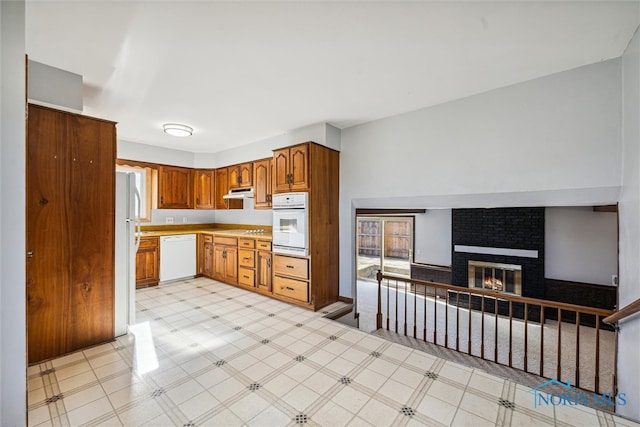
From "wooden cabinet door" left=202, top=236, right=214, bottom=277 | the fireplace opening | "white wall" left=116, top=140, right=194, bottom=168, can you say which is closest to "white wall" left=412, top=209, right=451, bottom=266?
the fireplace opening

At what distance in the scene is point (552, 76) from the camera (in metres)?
2.52

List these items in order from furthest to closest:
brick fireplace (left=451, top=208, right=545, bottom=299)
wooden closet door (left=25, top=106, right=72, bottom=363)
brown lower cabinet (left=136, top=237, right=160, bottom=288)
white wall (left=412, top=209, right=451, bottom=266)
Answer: white wall (left=412, top=209, right=451, bottom=266), brick fireplace (left=451, top=208, right=545, bottom=299), brown lower cabinet (left=136, top=237, right=160, bottom=288), wooden closet door (left=25, top=106, right=72, bottom=363)

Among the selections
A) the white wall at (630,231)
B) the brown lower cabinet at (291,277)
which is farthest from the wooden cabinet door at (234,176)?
the white wall at (630,231)

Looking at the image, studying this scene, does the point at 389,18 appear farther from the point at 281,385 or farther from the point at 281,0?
the point at 281,385

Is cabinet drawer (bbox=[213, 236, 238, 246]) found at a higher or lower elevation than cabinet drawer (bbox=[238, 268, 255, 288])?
higher

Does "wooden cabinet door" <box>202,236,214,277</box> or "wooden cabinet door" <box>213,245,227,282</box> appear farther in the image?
"wooden cabinet door" <box>202,236,214,277</box>

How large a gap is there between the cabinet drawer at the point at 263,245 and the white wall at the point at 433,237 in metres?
3.61

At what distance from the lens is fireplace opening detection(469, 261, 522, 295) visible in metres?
4.85

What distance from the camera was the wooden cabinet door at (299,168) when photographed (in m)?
3.60

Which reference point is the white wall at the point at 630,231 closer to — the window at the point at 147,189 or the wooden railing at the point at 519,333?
the wooden railing at the point at 519,333

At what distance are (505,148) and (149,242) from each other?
5239mm

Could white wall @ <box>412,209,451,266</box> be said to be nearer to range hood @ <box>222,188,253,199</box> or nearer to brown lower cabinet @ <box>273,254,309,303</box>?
brown lower cabinet @ <box>273,254,309,303</box>

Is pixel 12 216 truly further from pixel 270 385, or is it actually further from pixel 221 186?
pixel 221 186

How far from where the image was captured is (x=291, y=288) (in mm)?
3812
